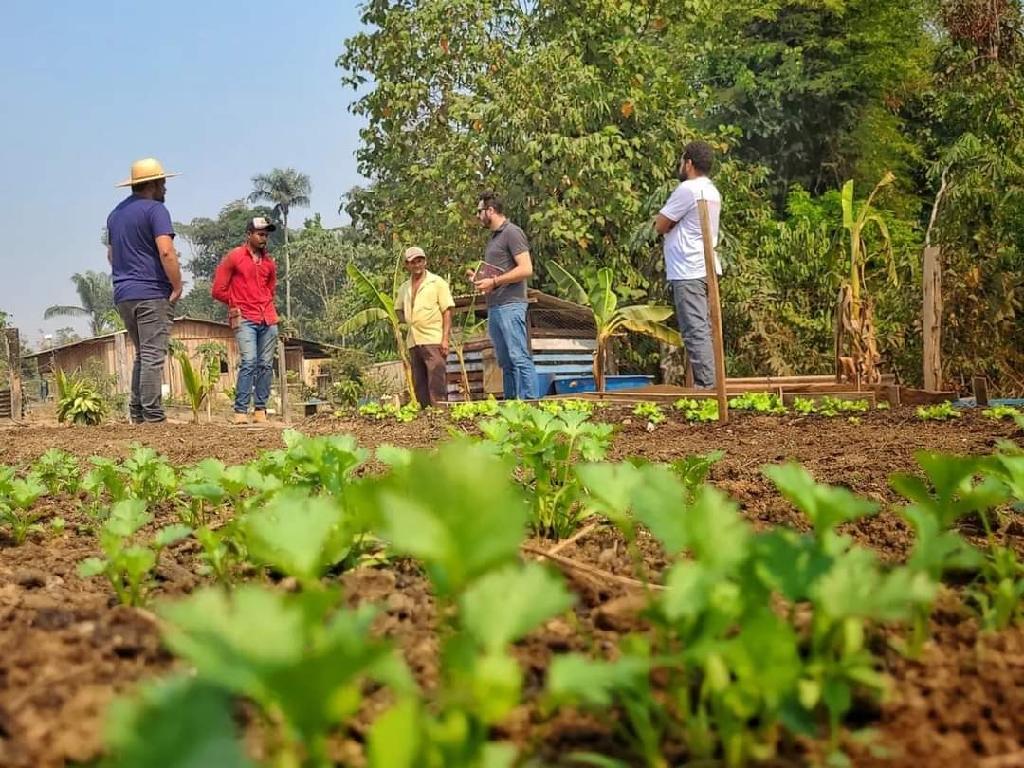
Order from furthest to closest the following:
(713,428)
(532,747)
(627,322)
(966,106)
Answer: (966,106) → (627,322) → (713,428) → (532,747)

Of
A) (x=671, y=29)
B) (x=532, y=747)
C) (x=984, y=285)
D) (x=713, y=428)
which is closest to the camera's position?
(x=532, y=747)

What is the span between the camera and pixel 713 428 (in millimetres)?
5691

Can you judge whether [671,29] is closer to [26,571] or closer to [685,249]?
[685,249]

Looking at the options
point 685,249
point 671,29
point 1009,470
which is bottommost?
point 1009,470

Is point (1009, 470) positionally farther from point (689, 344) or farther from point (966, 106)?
point (966, 106)

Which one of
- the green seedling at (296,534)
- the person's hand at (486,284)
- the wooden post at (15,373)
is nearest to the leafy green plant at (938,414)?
the person's hand at (486,284)

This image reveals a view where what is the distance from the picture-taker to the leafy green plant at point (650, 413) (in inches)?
242

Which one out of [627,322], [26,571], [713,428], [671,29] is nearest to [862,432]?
[713,428]

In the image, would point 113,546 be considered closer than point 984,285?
Yes

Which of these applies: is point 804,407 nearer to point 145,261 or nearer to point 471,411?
point 471,411

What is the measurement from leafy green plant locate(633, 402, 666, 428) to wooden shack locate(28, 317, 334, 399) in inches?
1096

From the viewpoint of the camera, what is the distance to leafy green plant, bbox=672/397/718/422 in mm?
6198

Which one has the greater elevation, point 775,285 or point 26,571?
point 775,285

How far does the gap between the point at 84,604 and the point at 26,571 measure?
1.45ft
